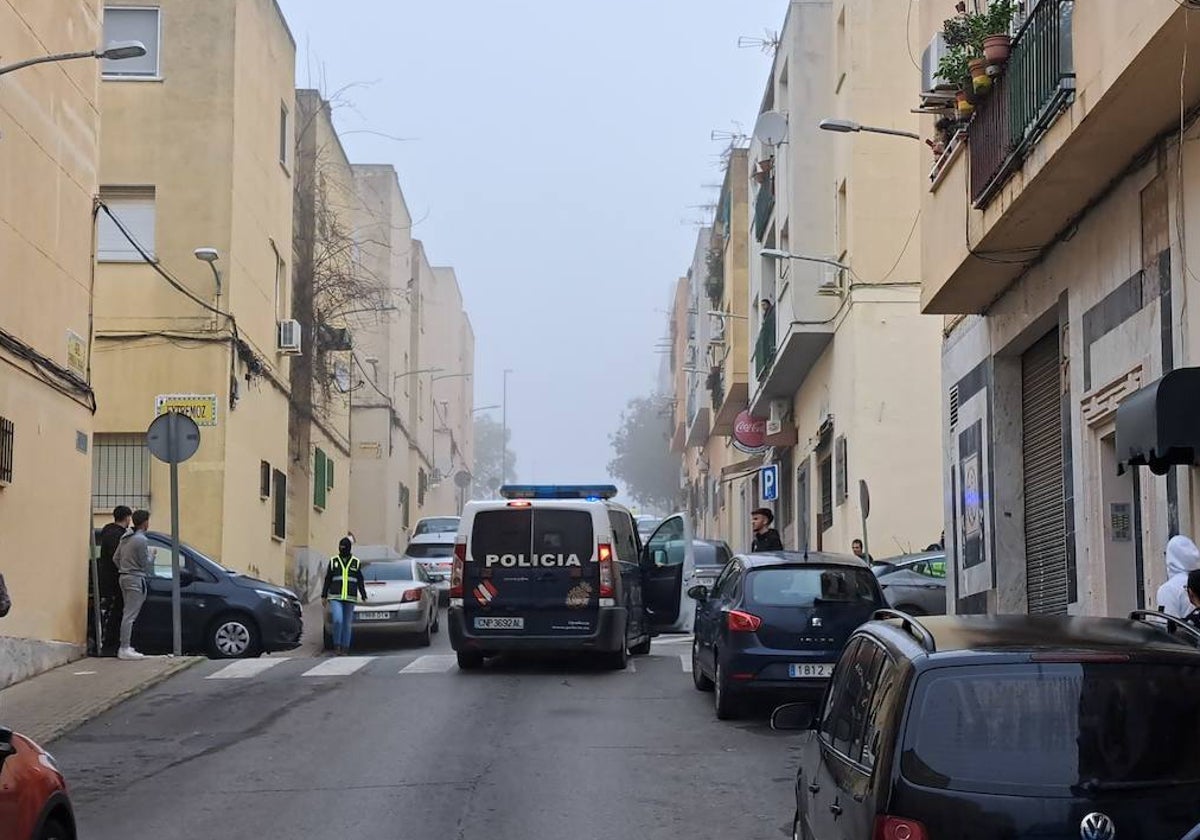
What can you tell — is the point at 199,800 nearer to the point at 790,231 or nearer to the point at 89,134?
the point at 89,134

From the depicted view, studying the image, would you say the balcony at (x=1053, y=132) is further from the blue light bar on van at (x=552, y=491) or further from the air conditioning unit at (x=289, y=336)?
the air conditioning unit at (x=289, y=336)

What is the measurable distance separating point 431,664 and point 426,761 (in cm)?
654

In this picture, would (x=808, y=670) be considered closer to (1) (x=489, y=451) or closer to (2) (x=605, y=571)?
(2) (x=605, y=571)

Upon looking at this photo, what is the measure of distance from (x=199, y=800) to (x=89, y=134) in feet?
35.6

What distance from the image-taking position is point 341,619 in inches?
909

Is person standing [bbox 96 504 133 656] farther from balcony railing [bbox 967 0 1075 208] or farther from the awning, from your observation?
the awning

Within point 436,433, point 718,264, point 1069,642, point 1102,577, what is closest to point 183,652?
point 1102,577

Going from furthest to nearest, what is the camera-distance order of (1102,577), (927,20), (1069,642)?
(927,20) < (1102,577) < (1069,642)

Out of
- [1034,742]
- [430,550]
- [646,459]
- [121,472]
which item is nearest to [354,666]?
[121,472]

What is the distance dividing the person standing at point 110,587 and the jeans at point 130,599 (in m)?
0.88

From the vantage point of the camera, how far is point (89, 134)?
19.1 metres

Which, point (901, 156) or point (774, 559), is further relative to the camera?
point (901, 156)

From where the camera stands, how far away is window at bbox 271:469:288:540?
31.9 m

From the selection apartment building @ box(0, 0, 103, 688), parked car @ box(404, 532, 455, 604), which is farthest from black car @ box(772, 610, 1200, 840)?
parked car @ box(404, 532, 455, 604)
